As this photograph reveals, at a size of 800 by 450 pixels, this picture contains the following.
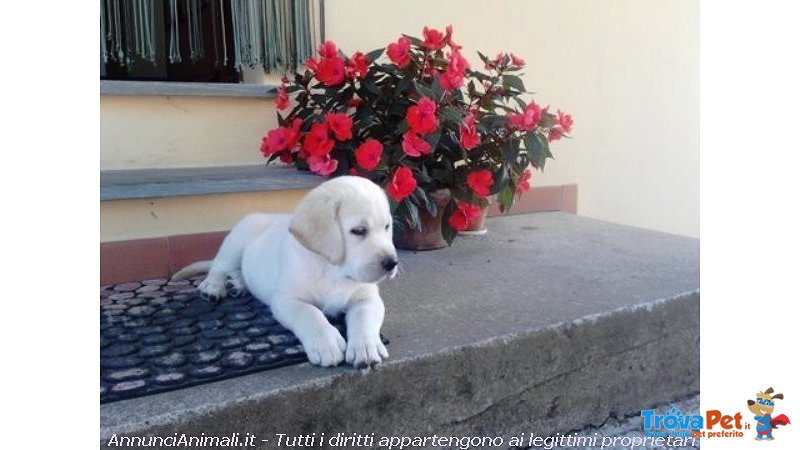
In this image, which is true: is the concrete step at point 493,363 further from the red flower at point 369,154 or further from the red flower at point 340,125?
the red flower at point 340,125

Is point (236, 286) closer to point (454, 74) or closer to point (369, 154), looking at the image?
point (369, 154)

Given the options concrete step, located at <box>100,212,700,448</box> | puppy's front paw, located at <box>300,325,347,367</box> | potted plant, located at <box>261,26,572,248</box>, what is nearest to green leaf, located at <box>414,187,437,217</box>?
potted plant, located at <box>261,26,572,248</box>

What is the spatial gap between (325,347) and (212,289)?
0.76 m

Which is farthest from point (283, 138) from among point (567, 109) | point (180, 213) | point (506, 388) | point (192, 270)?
point (567, 109)

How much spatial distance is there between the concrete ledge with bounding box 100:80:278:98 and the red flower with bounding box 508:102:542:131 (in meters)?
1.10

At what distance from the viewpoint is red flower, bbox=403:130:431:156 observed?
247 cm

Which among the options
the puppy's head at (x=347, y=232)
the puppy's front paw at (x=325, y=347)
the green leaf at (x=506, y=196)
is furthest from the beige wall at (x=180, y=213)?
the puppy's front paw at (x=325, y=347)

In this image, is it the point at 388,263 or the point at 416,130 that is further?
the point at 416,130

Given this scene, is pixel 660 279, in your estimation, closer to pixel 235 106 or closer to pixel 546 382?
pixel 546 382

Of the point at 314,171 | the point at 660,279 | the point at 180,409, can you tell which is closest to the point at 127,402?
the point at 180,409

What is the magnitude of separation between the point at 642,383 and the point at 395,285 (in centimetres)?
95

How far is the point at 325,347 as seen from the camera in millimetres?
1521
